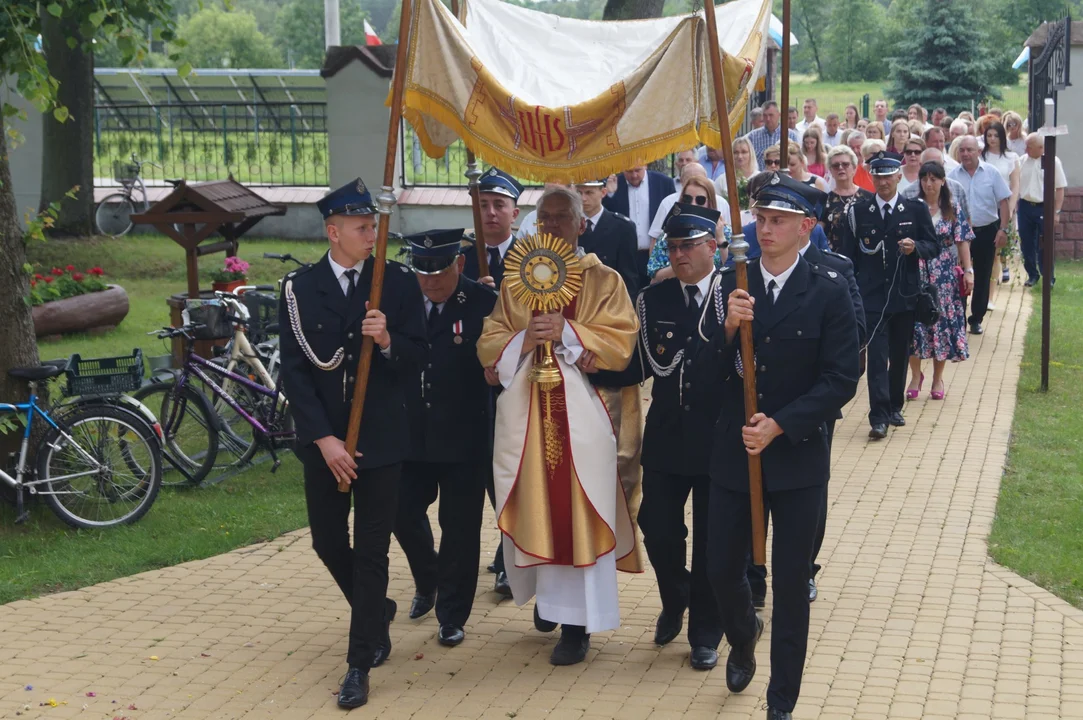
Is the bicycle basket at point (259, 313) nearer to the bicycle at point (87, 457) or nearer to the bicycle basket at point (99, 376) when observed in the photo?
the bicycle at point (87, 457)

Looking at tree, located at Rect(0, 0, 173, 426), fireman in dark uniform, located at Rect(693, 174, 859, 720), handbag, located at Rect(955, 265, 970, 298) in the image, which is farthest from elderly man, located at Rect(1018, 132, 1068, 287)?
fireman in dark uniform, located at Rect(693, 174, 859, 720)

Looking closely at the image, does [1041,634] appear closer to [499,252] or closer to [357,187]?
[499,252]

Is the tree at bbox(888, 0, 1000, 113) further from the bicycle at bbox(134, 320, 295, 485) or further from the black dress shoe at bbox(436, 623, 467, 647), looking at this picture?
the black dress shoe at bbox(436, 623, 467, 647)

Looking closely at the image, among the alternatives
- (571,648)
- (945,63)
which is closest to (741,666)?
(571,648)

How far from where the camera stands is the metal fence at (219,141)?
21875 mm

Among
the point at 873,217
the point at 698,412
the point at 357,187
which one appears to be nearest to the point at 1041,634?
the point at 698,412

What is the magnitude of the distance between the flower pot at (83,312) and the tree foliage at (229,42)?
257 feet

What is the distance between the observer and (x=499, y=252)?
724 cm

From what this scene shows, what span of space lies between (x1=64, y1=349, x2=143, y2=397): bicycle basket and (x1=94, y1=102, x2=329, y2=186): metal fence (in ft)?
43.4

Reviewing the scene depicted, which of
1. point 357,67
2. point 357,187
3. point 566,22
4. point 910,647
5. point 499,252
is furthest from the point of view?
point 357,67

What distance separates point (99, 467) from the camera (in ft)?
26.7

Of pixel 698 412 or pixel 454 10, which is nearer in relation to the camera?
pixel 698 412

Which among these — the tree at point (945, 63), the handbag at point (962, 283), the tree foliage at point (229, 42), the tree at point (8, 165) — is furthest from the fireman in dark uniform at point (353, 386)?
the tree foliage at point (229, 42)

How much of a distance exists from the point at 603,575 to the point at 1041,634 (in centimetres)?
210
